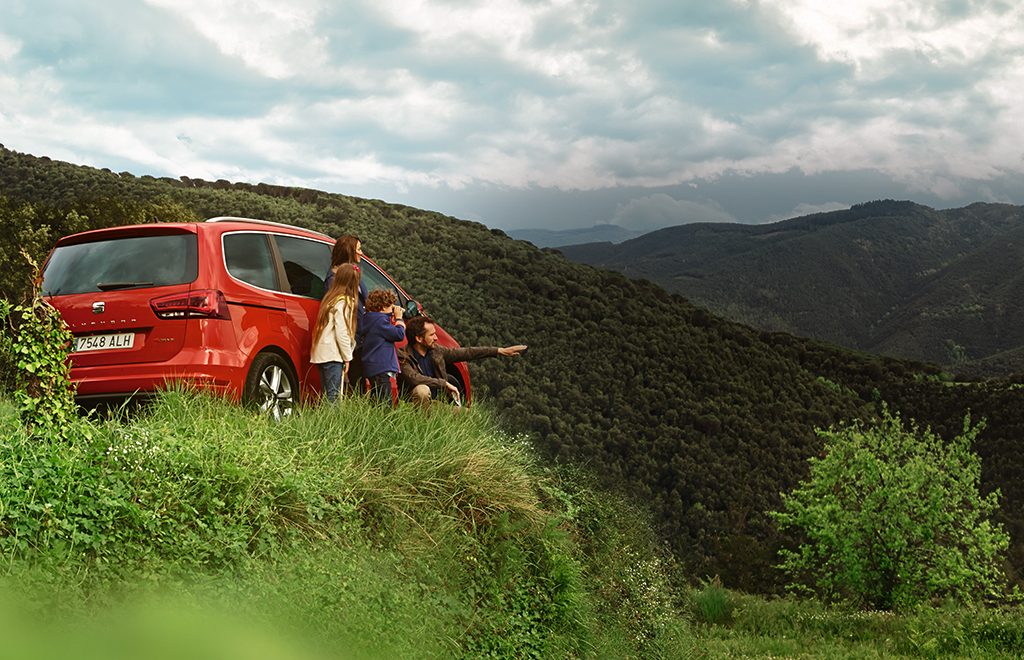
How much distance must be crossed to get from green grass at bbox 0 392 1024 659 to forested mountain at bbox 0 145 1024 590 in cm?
1792

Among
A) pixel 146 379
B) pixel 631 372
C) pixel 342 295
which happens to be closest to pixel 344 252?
pixel 342 295

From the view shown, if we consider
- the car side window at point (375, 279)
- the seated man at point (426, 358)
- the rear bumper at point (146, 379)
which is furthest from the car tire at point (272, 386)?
the car side window at point (375, 279)

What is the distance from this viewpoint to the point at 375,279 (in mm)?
9625

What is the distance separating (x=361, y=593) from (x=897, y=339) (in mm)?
152312

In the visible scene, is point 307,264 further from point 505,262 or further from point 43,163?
point 43,163

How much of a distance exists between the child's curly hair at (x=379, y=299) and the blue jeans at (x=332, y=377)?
2.21 ft

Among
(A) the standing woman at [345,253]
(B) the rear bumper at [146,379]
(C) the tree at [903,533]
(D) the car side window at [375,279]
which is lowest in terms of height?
(C) the tree at [903,533]

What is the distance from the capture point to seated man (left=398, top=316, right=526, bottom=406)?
30.6ft

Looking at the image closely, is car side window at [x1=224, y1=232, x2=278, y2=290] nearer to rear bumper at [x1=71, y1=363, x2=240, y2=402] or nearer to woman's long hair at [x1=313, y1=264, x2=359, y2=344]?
woman's long hair at [x1=313, y1=264, x2=359, y2=344]

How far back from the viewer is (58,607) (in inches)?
167

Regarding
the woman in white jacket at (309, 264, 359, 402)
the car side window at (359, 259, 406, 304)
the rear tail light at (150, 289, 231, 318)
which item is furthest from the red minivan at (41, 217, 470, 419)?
the car side window at (359, 259, 406, 304)

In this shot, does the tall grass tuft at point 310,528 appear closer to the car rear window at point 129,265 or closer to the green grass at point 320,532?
the green grass at point 320,532

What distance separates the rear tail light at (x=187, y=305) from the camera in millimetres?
7363

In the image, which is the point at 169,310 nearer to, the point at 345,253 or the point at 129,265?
the point at 129,265
